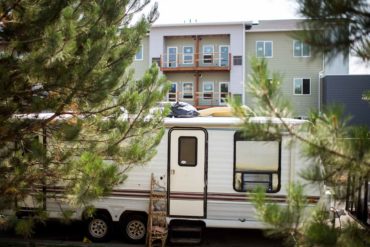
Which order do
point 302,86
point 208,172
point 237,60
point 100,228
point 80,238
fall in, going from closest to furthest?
point 208,172 < point 100,228 < point 80,238 < point 302,86 < point 237,60

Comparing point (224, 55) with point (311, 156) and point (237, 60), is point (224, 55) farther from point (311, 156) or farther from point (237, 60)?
point (311, 156)

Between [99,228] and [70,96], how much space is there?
3.91 meters

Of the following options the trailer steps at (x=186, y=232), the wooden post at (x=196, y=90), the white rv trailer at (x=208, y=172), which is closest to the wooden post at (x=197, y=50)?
the wooden post at (x=196, y=90)

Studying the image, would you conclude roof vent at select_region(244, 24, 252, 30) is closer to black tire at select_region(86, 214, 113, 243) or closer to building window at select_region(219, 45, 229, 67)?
building window at select_region(219, 45, 229, 67)

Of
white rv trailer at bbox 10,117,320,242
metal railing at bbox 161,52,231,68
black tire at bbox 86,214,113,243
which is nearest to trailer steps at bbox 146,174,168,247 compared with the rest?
white rv trailer at bbox 10,117,320,242

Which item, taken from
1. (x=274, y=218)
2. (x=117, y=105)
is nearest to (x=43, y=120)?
(x=117, y=105)

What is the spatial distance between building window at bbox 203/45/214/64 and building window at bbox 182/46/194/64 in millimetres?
872

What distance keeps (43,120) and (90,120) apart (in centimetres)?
66

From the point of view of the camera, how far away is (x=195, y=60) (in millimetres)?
31484

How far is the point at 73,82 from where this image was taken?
18.5 ft

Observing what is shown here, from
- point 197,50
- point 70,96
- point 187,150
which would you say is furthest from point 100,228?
point 197,50

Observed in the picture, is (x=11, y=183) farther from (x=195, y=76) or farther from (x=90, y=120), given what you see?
(x=195, y=76)

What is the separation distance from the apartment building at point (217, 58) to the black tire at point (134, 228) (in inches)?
845

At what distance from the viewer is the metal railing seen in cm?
3123
